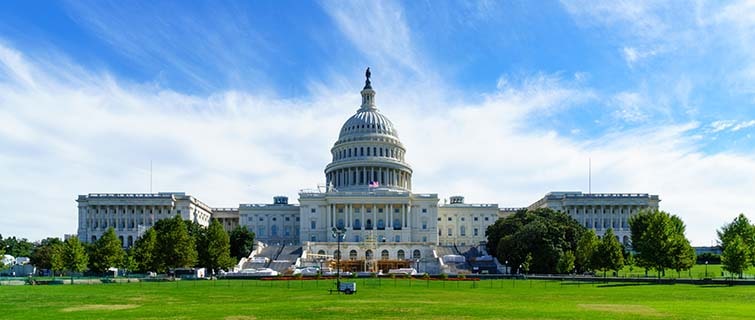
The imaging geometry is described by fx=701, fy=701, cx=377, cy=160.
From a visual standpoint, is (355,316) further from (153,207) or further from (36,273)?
(153,207)

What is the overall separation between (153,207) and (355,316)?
139741 mm

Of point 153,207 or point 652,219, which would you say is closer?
point 652,219

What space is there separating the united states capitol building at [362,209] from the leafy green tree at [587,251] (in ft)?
146

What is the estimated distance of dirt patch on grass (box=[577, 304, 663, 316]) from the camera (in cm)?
3745

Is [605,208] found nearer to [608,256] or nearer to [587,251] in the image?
[587,251]

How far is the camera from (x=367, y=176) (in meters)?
173

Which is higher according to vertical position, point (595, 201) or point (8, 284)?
point (595, 201)

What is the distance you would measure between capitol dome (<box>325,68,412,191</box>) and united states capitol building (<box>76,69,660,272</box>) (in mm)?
248

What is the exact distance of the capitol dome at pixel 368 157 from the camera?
172250 millimetres

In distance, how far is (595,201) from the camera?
550ft

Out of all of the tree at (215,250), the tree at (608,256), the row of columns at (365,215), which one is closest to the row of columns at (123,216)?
the row of columns at (365,215)

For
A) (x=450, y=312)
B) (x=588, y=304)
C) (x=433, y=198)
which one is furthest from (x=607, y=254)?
(x=433, y=198)

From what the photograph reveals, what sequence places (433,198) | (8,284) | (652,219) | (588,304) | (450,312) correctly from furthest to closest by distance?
(433,198)
(652,219)
(8,284)
(588,304)
(450,312)

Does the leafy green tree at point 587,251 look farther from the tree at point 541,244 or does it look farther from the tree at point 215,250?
the tree at point 215,250
